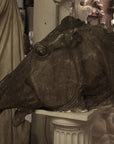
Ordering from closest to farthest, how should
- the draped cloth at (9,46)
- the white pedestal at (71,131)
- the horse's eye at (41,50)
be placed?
the horse's eye at (41,50) < the white pedestal at (71,131) < the draped cloth at (9,46)

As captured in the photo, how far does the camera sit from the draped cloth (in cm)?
146

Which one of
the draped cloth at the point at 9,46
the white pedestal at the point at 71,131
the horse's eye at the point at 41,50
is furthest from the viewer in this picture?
the draped cloth at the point at 9,46

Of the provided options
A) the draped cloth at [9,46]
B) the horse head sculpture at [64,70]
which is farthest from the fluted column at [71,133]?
the draped cloth at [9,46]

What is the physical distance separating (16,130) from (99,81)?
4.34ft

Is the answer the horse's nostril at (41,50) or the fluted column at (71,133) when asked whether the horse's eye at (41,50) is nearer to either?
the horse's nostril at (41,50)

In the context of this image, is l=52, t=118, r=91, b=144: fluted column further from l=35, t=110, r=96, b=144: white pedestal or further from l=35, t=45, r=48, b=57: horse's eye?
l=35, t=45, r=48, b=57: horse's eye

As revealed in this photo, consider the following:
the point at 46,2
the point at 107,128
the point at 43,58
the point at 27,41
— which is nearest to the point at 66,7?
the point at 46,2

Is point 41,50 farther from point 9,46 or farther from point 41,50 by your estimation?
point 9,46

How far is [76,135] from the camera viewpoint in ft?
2.57

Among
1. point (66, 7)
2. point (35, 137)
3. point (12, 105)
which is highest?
point (66, 7)

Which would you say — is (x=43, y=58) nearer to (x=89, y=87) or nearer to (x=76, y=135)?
(x=89, y=87)

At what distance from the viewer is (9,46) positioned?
1.50 meters

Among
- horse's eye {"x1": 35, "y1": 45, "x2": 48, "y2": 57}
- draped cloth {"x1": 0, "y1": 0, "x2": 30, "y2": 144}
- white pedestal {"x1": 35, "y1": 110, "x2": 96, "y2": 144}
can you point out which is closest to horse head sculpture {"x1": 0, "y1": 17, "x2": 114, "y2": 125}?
horse's eye {"x1": 35, "y1": 45, "x2": 48, "y2": 57}

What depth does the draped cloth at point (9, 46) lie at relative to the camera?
146 cm
